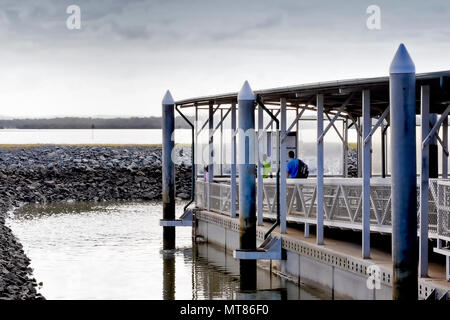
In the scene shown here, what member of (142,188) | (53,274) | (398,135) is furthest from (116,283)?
(142,188)

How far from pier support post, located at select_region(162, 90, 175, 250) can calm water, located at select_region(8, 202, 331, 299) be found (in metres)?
0.52

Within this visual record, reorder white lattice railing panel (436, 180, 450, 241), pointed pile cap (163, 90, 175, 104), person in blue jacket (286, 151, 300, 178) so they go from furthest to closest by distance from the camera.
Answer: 1. pointed pile cap (163, 90, 175, 104)
2. person in blue jacket (286, 151, 300, 178)
3. white lattice railing panel (436, 180, 450, 241)

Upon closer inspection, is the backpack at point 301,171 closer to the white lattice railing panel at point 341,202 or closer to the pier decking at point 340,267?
the white lattice railing panel at point 341,202

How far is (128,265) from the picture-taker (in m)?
21.7

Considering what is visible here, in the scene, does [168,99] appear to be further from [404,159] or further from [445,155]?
[404,159]

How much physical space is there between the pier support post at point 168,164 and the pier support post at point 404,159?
1341 cm

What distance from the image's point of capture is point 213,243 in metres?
24.7

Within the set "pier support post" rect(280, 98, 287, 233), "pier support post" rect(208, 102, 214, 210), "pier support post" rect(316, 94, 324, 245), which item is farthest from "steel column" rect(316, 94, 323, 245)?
"pier support post" rect(208, 102, 214, 210)

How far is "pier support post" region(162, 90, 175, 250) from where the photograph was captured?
23938 mm

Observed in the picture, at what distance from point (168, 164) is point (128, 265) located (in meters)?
3.66

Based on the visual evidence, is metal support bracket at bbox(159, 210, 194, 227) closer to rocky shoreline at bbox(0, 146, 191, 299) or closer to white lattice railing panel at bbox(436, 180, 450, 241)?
white lattice railing panel at bbox(436, 180, 450, 241)

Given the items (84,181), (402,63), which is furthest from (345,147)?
(84,181)

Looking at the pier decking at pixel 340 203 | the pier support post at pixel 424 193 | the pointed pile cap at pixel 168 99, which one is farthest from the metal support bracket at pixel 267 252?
→ the pointed pile cap at pixel 168 99
